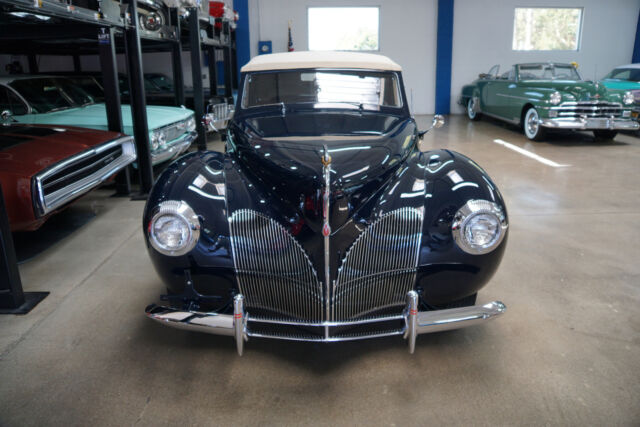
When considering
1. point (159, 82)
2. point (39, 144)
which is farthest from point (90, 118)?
point (159, 82)

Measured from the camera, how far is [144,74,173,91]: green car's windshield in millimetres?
10039

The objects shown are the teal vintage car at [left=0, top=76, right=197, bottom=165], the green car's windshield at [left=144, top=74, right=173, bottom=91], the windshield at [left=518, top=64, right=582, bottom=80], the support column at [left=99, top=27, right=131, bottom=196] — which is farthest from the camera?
the green car's windshield at [left=144, top=74, right=173, bottom=91]

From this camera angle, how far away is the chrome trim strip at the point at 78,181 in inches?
130

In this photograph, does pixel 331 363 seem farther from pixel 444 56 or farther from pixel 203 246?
pixel 444 56

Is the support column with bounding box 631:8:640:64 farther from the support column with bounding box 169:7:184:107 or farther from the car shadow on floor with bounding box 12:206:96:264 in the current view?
the car shadow on floor with bounding box 12:206:96:264

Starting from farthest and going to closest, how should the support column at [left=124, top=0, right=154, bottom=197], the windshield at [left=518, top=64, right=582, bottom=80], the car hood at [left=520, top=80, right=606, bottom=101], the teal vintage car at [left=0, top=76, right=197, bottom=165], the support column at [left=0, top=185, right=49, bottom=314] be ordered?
the windshield at [left=518, top=64, right=582, bottom=80] → the car hood at [left=520, top=80, right=606, bottom=101] → the teal vintage car at [left=0, top=76, right=197, bottom=165] → the support column at [left=124, top=0, right=154, bottom=197] → the support column at [left=0, top=185, right=49, bottom=314]

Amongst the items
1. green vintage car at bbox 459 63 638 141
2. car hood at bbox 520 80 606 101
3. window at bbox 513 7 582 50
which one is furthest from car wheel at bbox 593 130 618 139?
window at bbox 513 7 582 50

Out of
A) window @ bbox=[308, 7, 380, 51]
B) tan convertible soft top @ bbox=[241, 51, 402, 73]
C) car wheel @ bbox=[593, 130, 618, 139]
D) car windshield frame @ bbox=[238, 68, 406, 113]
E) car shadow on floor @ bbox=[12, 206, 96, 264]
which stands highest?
window @ bbox=[308, 7, 380, 51]

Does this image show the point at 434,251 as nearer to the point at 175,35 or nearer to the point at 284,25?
the point at 175,35

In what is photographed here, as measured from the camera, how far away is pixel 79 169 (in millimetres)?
3953

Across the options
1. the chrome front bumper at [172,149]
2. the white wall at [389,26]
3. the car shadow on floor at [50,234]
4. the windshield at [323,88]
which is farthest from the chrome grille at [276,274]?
the white wall at [389,26]

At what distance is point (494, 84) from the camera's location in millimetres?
10352

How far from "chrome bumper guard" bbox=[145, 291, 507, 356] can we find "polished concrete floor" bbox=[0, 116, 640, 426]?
0.28 m

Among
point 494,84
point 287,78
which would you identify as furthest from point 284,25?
point 287,78
